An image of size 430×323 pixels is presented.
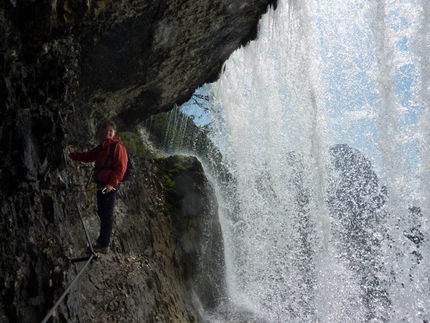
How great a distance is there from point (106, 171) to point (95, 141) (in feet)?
12.5

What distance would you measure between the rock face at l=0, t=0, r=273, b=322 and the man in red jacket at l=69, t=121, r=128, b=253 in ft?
1.42

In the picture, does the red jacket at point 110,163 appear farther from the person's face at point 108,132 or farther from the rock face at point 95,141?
the rock face at point 95,141

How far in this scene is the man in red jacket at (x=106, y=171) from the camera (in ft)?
16.6

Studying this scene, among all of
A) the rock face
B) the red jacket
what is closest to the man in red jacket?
the red jacket

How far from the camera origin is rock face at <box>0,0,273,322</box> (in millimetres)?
3967

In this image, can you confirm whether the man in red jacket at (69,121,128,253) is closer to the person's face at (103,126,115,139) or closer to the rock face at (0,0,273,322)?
the person's face at (103,126,115,139)

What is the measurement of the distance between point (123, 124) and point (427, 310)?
10236mm

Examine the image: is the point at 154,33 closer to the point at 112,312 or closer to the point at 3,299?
the point at 112,312

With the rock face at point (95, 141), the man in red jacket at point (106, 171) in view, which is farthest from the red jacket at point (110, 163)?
the rock face at point (95, 141)

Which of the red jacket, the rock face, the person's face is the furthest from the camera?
the person's face

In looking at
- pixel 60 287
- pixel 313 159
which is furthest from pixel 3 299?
pixel 313 159

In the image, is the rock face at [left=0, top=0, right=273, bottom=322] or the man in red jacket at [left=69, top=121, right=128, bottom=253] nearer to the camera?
the rock face at [left=0, top=0, right=273, bottom=322]

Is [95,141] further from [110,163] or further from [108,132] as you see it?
[110,163]

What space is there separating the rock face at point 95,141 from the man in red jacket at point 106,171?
0.43 m
